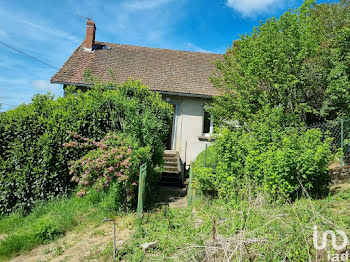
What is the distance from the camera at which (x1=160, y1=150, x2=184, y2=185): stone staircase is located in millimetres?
9711

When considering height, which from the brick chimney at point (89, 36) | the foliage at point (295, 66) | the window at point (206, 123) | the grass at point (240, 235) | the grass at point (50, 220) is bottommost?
the grass at point (50, 220)

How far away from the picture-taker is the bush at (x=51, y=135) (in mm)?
6168

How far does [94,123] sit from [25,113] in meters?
1.84

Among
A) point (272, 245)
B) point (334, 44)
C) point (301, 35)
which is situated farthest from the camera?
point (301, 35)

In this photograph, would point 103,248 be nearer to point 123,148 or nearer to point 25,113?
point 123,148

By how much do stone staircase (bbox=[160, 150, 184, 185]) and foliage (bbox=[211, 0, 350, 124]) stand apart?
3078 millimetres

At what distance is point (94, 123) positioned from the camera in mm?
6684

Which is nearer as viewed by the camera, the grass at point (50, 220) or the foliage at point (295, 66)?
the grass at point (50, 220)

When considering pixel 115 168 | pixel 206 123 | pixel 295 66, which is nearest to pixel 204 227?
pixel 115 168

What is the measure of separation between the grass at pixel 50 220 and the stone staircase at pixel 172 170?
13.6 feet

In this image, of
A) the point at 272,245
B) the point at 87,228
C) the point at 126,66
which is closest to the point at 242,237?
the point at 272,245

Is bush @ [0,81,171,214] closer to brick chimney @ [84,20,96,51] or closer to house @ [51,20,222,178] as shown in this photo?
house @ [51,20,222,178]

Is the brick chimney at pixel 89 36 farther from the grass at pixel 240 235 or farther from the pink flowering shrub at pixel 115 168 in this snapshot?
the grass at pixel 240 235

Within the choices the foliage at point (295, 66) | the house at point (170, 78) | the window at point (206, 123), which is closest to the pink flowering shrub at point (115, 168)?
the foliage at point (295, 66)
